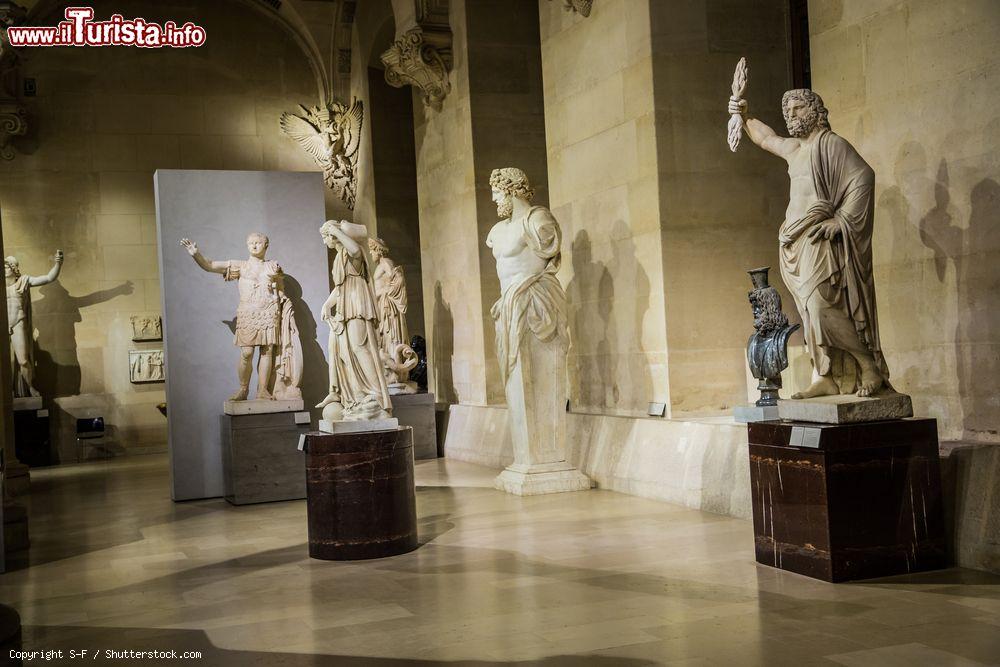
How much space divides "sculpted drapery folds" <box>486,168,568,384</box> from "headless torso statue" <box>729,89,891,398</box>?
3.51m

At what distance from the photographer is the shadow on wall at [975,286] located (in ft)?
19.7

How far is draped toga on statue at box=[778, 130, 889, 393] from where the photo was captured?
5.61 meters

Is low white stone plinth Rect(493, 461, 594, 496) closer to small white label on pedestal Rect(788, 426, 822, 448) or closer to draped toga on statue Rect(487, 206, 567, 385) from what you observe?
draped toga on statue Rect(487, 206, 567, 385)

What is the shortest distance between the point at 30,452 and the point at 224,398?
7.06 m

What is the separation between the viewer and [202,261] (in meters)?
10.3

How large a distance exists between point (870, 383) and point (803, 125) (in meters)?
1.44

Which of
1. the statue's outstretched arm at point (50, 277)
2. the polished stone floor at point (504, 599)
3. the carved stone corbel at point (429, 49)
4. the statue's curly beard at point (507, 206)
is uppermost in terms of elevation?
the carved stone corbel at point (429, 49)

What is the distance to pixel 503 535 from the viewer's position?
7.33m

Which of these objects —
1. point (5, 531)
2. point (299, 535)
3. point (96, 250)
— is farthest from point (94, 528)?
point (96, 250)

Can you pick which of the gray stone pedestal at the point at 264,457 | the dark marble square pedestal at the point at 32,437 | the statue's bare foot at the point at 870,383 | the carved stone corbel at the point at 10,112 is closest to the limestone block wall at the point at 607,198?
the gray stone pedestal at the point at 264,457

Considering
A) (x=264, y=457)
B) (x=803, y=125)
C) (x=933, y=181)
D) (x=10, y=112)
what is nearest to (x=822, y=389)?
(x=803, y=125)

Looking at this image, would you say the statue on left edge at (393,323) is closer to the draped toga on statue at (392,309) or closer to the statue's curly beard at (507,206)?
the draped toga on statue at (392,309)

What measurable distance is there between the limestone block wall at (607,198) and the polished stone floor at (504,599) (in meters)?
1.79

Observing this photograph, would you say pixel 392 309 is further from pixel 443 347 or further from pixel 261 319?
pixel 261 319
